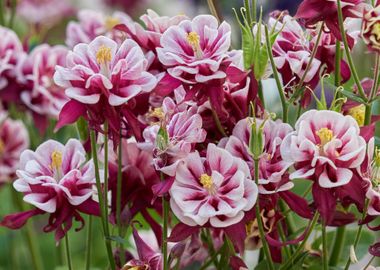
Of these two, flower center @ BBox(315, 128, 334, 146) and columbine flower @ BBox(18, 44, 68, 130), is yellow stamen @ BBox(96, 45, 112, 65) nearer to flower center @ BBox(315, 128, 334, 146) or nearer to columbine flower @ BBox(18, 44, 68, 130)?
flower center @ BBox(315, 128, 334, 146)

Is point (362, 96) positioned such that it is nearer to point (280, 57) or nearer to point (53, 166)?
point (280, 57)

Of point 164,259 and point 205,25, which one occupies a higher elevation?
point 205,25

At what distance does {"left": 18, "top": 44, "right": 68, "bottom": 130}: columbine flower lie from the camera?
76 cm

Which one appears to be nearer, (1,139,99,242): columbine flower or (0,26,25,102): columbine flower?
(1,139,99,242): columbine flower

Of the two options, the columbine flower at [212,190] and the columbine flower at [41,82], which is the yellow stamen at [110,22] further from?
the columbine flower at [212,190]

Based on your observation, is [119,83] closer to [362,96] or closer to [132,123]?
[132,123]

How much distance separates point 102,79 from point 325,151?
0.12 m

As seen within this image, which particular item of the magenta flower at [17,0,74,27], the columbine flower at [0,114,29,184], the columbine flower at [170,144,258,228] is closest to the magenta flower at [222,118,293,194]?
the columbine flower at [170,144,258,228]

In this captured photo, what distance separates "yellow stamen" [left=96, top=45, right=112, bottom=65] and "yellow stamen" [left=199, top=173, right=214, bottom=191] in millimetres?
83

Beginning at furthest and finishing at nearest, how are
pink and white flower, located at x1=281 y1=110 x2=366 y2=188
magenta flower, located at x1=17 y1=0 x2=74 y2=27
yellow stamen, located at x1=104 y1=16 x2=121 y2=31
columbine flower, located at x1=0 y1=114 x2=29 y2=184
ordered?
magenta flower, located at x1=17 y1=0 x2=74 y2=27 < columbine flower, located at x1=0 y1=114 x2=29 y2=184 < yellow stamen, located at x1=104 y1=16 x2=121 y2=31 < pink and white flower, located at x1=281 y1=110 x2=366 y2=188

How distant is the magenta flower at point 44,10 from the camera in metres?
1.56

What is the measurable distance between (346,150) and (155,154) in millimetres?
97

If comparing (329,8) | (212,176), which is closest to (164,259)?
(212,176)

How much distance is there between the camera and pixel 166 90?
489 mm
